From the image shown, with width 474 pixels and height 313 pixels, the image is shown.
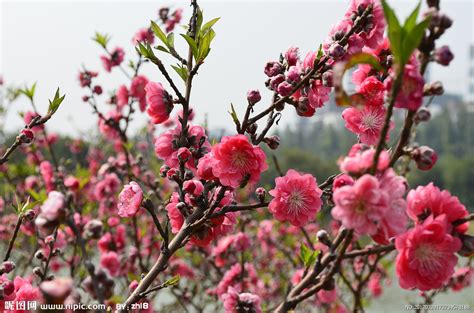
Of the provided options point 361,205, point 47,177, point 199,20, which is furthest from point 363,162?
point 47,177

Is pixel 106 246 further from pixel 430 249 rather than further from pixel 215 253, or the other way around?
pixel 430 249

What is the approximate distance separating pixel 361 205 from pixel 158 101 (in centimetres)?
89

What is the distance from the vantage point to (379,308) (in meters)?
10.2

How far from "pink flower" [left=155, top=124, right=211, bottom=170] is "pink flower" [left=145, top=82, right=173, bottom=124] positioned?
0.25ft

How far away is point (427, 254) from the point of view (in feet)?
3.49

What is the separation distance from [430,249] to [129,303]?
2.67 feet

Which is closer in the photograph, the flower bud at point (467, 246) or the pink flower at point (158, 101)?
the flower bud at point (467, 246)

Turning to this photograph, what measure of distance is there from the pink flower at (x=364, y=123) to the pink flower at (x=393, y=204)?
49 centimetres

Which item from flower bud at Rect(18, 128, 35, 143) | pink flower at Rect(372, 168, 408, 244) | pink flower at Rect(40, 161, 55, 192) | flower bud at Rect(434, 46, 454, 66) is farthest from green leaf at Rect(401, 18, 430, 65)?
pink flower at Rect(40, 161, 55, 192)

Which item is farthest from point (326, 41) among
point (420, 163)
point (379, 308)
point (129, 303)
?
point (379, 308)

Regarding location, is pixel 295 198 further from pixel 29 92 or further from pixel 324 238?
pixel 29 92

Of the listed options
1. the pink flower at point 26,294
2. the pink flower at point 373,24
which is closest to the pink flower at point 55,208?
the pink flower at point 26,294

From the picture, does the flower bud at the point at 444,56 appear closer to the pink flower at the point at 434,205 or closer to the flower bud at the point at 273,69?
the pink flower at the point at 434,205

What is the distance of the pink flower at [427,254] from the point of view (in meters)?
1.01
